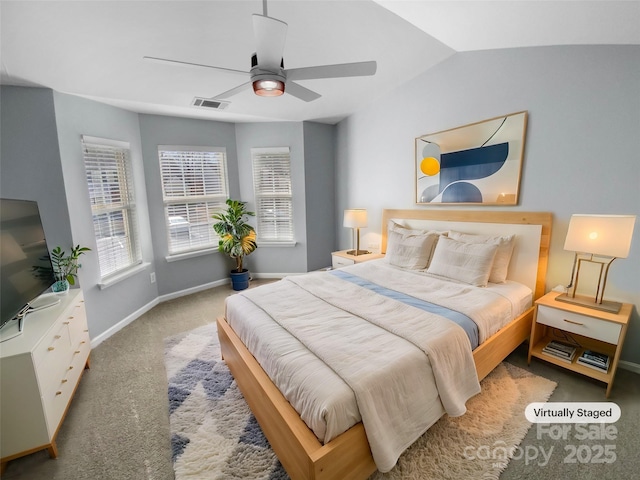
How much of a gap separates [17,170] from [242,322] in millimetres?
2441

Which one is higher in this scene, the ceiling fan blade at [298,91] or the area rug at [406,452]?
the ceiling fan blade at [298,91]

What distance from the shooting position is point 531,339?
226 cm

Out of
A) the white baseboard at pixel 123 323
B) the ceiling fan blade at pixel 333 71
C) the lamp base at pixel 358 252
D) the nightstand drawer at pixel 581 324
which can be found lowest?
the white baseboard at pixel 123 323

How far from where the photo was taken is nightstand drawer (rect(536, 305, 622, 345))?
1862 millimetres

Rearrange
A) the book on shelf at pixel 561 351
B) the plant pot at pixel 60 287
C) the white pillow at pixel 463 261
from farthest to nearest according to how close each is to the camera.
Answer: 1. the white pillow at pixel 463 261
2. the plant pot at pixel 60 287
3. the book on shelf at pixel 561 351

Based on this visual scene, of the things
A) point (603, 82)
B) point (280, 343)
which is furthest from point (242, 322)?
point (603, 82)

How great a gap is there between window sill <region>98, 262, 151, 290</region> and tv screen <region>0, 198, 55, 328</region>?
796mm

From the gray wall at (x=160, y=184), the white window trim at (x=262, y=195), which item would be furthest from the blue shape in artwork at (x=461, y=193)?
the gray wall at (x=160, y=184)

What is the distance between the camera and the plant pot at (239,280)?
428 cm

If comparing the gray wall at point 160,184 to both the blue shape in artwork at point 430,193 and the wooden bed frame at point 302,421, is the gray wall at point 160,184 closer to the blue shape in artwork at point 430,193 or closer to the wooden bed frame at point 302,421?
the wooden bed frame at point 302,421

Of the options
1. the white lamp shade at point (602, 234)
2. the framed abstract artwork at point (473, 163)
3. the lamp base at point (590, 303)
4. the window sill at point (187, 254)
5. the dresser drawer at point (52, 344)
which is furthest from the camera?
the window sill at point (187, 254)

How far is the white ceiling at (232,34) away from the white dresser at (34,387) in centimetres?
191

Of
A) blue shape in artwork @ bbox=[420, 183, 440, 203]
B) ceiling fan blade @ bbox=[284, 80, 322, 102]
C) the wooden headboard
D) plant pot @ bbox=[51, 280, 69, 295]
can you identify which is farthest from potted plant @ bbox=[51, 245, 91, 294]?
the wooden headboard

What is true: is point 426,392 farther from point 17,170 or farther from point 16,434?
point 17,170
